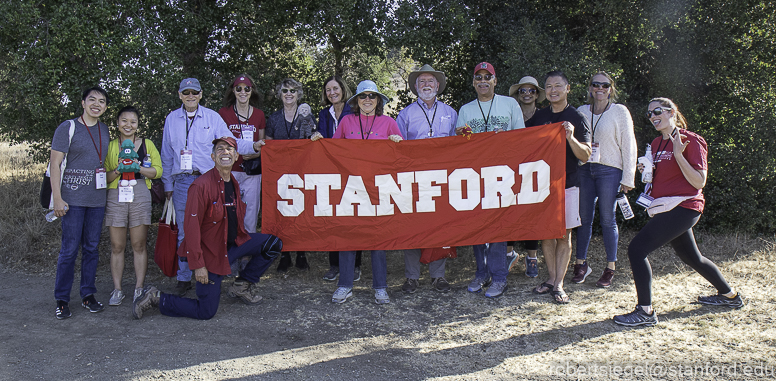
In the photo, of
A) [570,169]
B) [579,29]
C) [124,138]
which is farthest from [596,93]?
[124,138]

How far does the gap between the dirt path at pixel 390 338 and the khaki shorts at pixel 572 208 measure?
775 millimetres

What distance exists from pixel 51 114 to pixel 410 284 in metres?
5.00

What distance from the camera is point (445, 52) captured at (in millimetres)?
8531

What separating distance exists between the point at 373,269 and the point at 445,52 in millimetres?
4316

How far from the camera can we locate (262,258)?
5520 millimetres

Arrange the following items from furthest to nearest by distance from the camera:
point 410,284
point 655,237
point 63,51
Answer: point 63,51, point 410,284, point 655,237

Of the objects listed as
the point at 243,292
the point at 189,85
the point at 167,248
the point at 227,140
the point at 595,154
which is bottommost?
the point at 243,292

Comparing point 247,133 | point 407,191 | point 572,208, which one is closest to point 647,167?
point 572,208

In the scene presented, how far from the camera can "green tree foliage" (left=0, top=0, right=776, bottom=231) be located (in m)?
6.62

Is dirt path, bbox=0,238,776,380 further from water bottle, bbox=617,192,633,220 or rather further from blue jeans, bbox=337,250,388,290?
water bottle, bbox=617,192,633,220

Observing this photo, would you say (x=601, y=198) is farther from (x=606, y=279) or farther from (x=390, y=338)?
(x=390, y=338)

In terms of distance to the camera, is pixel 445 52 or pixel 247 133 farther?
pixel 445 52

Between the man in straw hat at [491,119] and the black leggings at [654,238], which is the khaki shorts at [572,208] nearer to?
the man in straw hat at [491,119]

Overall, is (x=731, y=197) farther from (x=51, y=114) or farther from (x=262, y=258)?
(x=51, y=114)
